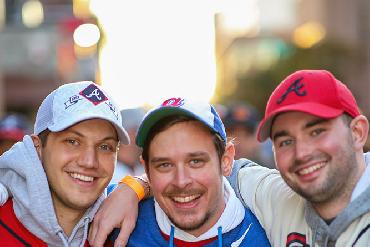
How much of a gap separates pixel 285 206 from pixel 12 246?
1.66m

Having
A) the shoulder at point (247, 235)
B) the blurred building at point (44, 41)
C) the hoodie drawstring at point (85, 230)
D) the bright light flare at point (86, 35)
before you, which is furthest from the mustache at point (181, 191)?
the bright light flare at point (86, 35)

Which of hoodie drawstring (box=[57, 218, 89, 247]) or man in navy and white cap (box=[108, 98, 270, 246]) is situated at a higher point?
Result: man in navy and white cap (box=[108, 98, 270, 246])

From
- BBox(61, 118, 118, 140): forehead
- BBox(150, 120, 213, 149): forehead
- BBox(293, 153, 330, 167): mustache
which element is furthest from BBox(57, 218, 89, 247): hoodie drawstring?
BBox(293, 153, 330, 167): mustache

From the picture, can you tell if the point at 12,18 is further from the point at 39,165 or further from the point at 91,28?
the point at 39,165

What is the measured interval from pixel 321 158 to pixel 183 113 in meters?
0.85

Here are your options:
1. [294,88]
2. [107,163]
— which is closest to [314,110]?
[294,88]

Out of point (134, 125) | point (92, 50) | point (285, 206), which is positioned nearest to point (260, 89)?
point (92, 50)

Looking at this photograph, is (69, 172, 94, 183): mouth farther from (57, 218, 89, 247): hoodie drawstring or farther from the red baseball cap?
the red baseball cap

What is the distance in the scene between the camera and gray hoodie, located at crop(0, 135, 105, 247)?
415cm

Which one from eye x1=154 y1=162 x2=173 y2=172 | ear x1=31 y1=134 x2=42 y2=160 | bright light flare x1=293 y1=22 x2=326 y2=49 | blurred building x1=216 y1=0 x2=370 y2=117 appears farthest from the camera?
bright light flare x1=293 y1=22 x2=326 y2=49

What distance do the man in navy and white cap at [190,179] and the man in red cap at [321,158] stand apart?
11.6 inches

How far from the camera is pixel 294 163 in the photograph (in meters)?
3.88

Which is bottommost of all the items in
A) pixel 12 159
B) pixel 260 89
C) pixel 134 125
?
pixel 260 89

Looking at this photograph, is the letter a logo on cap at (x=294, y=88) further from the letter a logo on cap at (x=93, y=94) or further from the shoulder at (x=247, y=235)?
the letter a logo on cap at (x=93, y=94)
